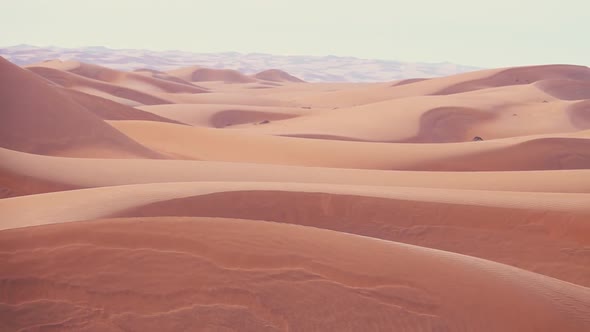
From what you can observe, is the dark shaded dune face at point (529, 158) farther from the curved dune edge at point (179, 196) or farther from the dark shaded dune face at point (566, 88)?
the dark shaded dune face at point (566, 88)

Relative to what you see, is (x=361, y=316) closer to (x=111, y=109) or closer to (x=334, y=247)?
(x=334, y=247)

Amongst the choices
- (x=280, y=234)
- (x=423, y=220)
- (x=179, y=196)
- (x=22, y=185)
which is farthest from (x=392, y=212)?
(x=22, y=185)

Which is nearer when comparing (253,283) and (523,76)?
(253,283)

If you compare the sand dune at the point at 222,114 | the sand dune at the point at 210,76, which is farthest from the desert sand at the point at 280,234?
the sand dune at the point at 210,76

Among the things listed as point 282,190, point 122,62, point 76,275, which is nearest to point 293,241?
point 76,275

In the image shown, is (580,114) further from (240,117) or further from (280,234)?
(280,234)
